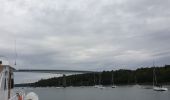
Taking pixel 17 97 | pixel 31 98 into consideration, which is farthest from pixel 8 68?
pixel 17 97

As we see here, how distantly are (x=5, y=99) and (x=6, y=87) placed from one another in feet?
2.04

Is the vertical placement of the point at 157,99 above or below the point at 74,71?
below

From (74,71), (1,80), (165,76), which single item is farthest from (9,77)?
(165,76)

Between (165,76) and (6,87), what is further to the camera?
(165,76)

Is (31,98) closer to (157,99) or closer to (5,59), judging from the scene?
(5,59)

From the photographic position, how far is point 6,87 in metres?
18.7

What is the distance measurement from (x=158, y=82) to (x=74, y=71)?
6366cm

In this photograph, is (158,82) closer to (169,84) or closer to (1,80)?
(169,84)

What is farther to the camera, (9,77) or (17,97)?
(17,97)

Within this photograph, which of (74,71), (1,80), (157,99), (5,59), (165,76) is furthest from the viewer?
(165,76)

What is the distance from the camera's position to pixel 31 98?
63.1 ft

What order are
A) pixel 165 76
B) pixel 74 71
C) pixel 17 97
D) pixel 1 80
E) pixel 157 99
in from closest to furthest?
pixel 1 80 < pixel 17 97 < pixel 157 99 < pixel 74 71 < pixel 165 76

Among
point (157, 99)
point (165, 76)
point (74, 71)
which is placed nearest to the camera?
point (157, 99)

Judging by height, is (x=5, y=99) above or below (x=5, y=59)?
below
